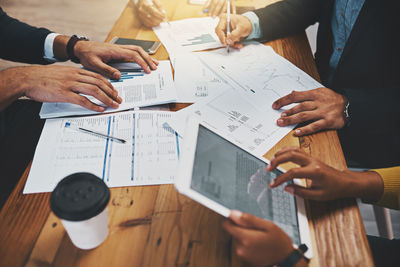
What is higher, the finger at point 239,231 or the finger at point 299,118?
the finger at point 239,231

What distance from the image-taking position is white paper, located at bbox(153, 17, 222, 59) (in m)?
1.11

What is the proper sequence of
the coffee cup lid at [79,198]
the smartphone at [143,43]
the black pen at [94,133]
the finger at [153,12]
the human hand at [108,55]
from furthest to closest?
1. the finger at [153,12]
2. the smartphone at [143,43]
3. the human hand at [108,55]
4. the black pen at [94,133]
5. the coffee cup lid at [79,198]

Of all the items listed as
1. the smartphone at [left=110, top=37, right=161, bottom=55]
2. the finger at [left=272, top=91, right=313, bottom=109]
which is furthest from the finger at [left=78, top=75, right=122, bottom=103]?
the finger at [left=272, top=91, right=313, bottom=109]

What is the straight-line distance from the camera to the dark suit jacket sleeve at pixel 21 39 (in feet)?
3.45

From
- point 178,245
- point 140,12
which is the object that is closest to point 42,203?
point 178,245

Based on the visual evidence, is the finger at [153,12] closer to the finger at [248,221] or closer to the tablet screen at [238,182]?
the tablet screen at [238,182]

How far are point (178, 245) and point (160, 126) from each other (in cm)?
33

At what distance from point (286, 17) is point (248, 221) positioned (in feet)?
3.13

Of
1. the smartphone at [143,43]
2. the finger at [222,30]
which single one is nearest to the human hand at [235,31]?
the finger at [222,30]

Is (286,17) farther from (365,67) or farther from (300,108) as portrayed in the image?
(300,108)

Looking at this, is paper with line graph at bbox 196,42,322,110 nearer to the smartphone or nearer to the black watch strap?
the smartphone

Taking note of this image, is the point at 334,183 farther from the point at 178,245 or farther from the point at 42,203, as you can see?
the point at 42,203

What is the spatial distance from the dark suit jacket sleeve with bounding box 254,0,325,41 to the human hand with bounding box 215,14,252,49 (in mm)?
68

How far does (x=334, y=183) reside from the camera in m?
0.61
